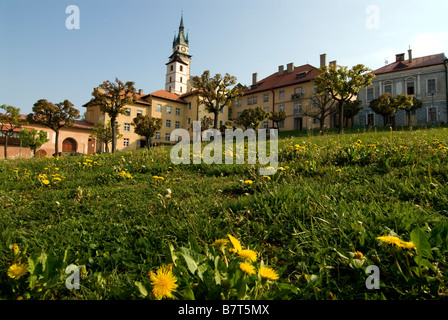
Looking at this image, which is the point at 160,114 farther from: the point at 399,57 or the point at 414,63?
the point at 414,63

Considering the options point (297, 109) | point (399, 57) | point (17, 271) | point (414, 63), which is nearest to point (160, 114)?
point (297, 109)

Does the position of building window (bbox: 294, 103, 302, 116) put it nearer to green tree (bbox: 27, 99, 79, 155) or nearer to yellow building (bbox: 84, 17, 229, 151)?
yellow building (bbox: 84, 17, 229, 151)

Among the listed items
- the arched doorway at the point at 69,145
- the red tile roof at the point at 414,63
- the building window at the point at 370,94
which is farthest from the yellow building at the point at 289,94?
the arched doorway at the point at 69,145

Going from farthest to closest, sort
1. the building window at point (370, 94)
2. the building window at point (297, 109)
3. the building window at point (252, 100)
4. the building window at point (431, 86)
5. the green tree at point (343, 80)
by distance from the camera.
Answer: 1. the building window at point (252, 100)
2. the building window at point (297, 109)
3. the building window at point (370, 94)
4. the building window at point (431, 86)
5. the green tree at point (343, 80)

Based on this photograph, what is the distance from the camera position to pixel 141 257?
5.54 feet

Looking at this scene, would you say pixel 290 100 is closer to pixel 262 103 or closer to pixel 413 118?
pixel 262 103

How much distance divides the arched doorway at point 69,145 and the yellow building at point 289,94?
31532 millimetres

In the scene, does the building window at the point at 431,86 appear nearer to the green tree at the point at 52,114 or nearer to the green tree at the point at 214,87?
the green tree at the point at 214,87

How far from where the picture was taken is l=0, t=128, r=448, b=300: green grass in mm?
1337

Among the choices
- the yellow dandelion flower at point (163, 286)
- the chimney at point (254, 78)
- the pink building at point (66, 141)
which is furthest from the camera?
the chimney at point (254, 78)

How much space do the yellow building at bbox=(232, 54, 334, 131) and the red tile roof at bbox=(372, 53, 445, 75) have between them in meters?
9.86

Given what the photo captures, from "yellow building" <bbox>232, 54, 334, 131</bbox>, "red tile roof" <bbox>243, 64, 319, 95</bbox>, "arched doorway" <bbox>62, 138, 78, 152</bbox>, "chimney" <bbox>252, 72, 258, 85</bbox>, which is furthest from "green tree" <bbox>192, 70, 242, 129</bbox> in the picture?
"chimney" <bbox>252, 72, 258, 85</bbox>

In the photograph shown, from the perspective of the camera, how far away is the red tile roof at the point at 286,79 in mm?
42125
